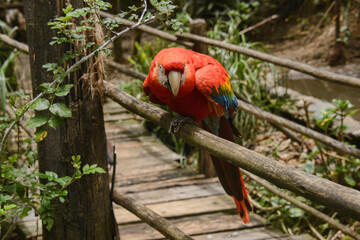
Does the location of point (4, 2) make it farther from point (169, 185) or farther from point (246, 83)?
point (169, 185)

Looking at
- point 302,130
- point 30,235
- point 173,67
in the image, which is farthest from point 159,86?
point 30,235

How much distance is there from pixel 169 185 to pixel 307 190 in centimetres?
173

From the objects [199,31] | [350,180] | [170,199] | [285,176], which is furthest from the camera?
[199,31]

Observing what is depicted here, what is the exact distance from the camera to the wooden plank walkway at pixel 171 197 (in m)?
1.94

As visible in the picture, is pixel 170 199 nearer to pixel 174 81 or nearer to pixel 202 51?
pixel 202 51

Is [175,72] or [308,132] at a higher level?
[175,72]

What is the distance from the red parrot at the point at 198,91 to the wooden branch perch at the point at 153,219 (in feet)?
0.83

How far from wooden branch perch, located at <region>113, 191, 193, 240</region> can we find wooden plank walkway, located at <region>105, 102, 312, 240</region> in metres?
0.41

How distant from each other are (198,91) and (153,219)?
0.52 meters

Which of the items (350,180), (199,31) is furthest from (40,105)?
(350,180)

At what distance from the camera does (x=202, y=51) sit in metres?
2.31

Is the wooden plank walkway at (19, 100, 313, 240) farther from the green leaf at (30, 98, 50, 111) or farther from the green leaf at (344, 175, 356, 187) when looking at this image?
the green leaf at (30, 98, 50, 111)

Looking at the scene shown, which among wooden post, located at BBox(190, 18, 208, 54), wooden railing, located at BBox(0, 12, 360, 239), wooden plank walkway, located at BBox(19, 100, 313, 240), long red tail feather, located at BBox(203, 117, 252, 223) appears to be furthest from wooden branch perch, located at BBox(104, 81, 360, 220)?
wooden post, located at BBox(190, 18, 208, 54)

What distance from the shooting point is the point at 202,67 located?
50.7 inches
